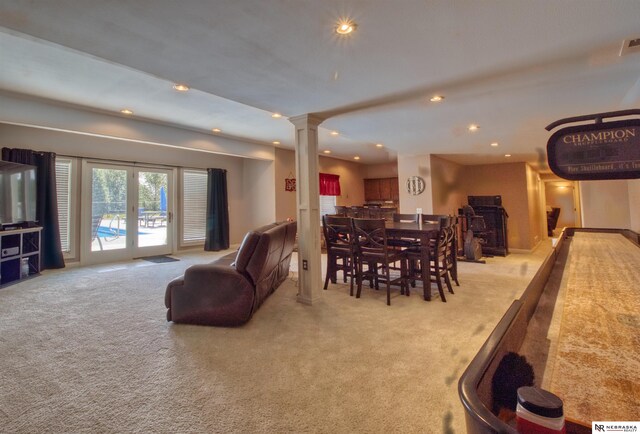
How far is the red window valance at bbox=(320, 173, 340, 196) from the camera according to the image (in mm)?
7980

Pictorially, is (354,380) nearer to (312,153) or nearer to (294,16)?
(294,16)

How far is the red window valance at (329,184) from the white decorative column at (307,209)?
4.55m

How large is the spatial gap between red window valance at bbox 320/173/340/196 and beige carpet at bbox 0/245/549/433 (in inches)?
191

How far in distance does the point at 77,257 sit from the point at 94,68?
3.90 meters

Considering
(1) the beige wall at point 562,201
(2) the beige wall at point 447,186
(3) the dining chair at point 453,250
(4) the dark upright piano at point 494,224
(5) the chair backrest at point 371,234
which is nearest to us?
(5) the chair backrest at point 371,234

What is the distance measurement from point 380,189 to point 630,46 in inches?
298

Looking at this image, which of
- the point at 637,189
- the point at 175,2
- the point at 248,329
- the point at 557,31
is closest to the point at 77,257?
the point at 248,329

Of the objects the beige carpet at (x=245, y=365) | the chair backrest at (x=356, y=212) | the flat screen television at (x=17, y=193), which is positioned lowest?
the beige carpet at (x=245, y=365)

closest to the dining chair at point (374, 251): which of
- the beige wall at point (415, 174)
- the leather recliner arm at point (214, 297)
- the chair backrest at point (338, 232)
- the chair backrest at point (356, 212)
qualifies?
the chair backrest at point (338, 232)

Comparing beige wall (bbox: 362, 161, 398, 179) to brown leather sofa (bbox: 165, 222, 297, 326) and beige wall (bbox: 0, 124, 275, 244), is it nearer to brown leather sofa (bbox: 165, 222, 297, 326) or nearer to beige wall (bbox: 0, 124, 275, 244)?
beige wall (bbox: 0, 124, 275, 244)

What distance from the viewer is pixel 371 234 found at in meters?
3.34

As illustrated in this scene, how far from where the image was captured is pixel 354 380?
1782 millimetres

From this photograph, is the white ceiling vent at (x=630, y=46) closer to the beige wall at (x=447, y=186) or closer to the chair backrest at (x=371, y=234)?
the chair backrest at (x=371, y=234)

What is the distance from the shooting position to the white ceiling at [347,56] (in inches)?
60.9
